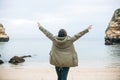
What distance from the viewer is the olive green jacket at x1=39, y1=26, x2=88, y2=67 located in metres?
8.85

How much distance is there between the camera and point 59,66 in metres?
8.88

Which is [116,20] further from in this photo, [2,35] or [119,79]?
[119,79]

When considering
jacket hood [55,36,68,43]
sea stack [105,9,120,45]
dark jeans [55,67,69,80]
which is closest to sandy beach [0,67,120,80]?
dark jeans [55,67,69,80]

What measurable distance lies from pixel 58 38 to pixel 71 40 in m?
0.29

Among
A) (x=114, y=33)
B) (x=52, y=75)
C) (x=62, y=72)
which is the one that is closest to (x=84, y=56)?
(x=52, y=75)

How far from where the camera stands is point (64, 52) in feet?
29.3

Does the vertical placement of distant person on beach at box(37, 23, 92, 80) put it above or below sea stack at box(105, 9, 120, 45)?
above

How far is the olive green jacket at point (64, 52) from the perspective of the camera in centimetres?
885

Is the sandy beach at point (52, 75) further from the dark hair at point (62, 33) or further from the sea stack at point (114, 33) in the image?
the sea stack at point (114, 33)

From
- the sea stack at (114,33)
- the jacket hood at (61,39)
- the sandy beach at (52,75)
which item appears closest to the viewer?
the jacket hood at (61,39)

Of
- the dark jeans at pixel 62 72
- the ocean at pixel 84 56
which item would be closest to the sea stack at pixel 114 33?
the ocean at pixel 84 56

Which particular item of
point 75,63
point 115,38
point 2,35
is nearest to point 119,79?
point 75,63

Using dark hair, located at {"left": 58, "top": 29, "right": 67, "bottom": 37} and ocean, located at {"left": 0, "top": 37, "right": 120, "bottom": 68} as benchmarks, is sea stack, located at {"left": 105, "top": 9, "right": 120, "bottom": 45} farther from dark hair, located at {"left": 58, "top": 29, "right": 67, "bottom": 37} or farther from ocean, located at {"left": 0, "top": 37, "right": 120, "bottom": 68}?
dark hair, located at {"left": 58, "top": 29, "right": 67, "bottom": 37}

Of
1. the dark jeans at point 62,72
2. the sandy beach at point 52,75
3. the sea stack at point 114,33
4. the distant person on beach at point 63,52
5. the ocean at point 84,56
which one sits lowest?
the sea stack at point 114,33
